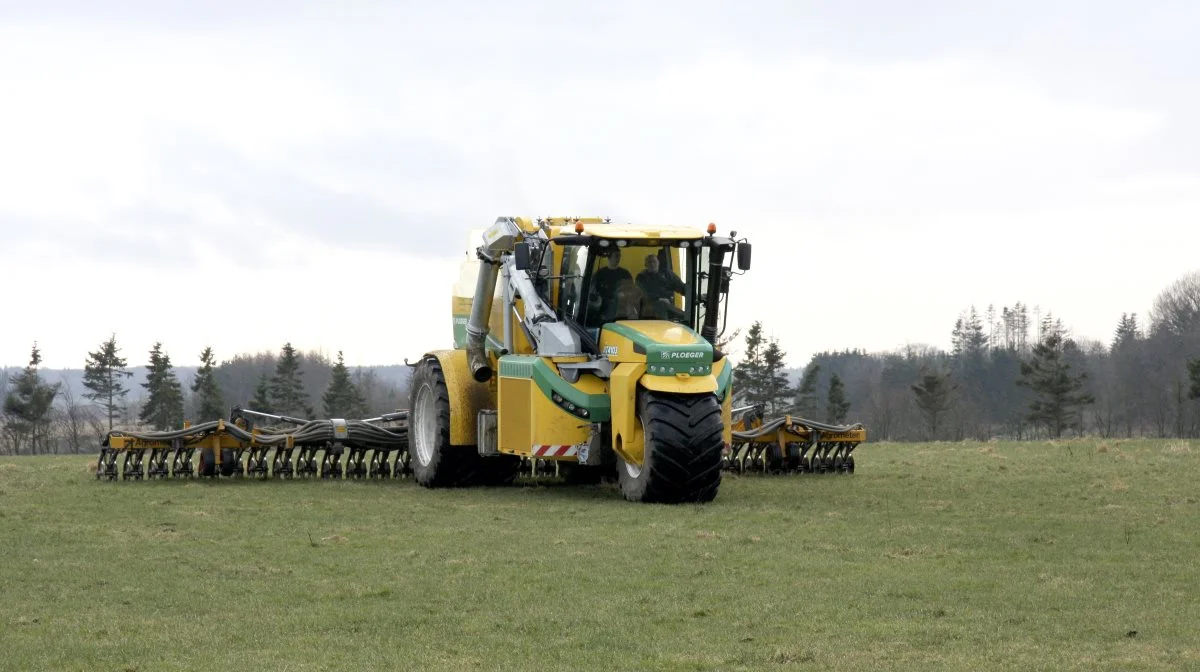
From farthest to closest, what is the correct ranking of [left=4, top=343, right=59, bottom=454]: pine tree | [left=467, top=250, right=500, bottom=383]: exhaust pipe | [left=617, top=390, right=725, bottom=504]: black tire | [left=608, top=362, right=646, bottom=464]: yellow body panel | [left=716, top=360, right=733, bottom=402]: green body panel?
[left=4, top=343, right=59, bottom=454]: pine tree
[left=467, top=250, right=500, bottom=383]: exhaust pipe
[left=716, top=360, right=733, bottom=402]: green body panel
[left=608, top=362, right=646, bottom=464]: yellow body panel
[left=617, top=390, right=725, bottom=504]: black tire

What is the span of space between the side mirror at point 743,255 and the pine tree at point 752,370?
176 ft

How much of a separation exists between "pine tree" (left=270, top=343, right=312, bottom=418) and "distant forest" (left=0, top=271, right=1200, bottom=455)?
0.26 ft

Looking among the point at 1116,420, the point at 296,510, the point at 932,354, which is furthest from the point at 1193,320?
the point at 296,510

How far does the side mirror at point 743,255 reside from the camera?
16.8 metres

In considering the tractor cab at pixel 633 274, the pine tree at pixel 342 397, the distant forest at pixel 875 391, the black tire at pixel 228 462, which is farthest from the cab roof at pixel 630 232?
the pine tree at pixel 342 397

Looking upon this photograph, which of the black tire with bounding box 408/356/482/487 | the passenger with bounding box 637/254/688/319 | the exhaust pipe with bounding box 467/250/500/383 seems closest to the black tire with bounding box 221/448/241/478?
the black tire with bounding box 408/356/482/487

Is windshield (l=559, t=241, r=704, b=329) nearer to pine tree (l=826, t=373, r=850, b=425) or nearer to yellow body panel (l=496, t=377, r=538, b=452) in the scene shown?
yellow body panel (l=496, t=377, r=538, b=452)

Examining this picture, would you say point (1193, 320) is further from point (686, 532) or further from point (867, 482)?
point (686, 532)

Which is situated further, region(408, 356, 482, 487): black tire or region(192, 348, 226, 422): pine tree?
region(192, 348, 226, 422): pine tree

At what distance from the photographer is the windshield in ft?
54.3

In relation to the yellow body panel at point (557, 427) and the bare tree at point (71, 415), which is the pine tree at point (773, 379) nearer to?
the bare tree at point (71, 415)

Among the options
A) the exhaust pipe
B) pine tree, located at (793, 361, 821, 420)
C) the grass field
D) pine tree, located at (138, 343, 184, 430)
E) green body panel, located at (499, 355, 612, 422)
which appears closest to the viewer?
the grass field

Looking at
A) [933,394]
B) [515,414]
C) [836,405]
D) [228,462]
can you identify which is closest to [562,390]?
[515,414]

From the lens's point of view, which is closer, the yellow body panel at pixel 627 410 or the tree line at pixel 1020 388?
the yellow body panel at pixel 627 410
